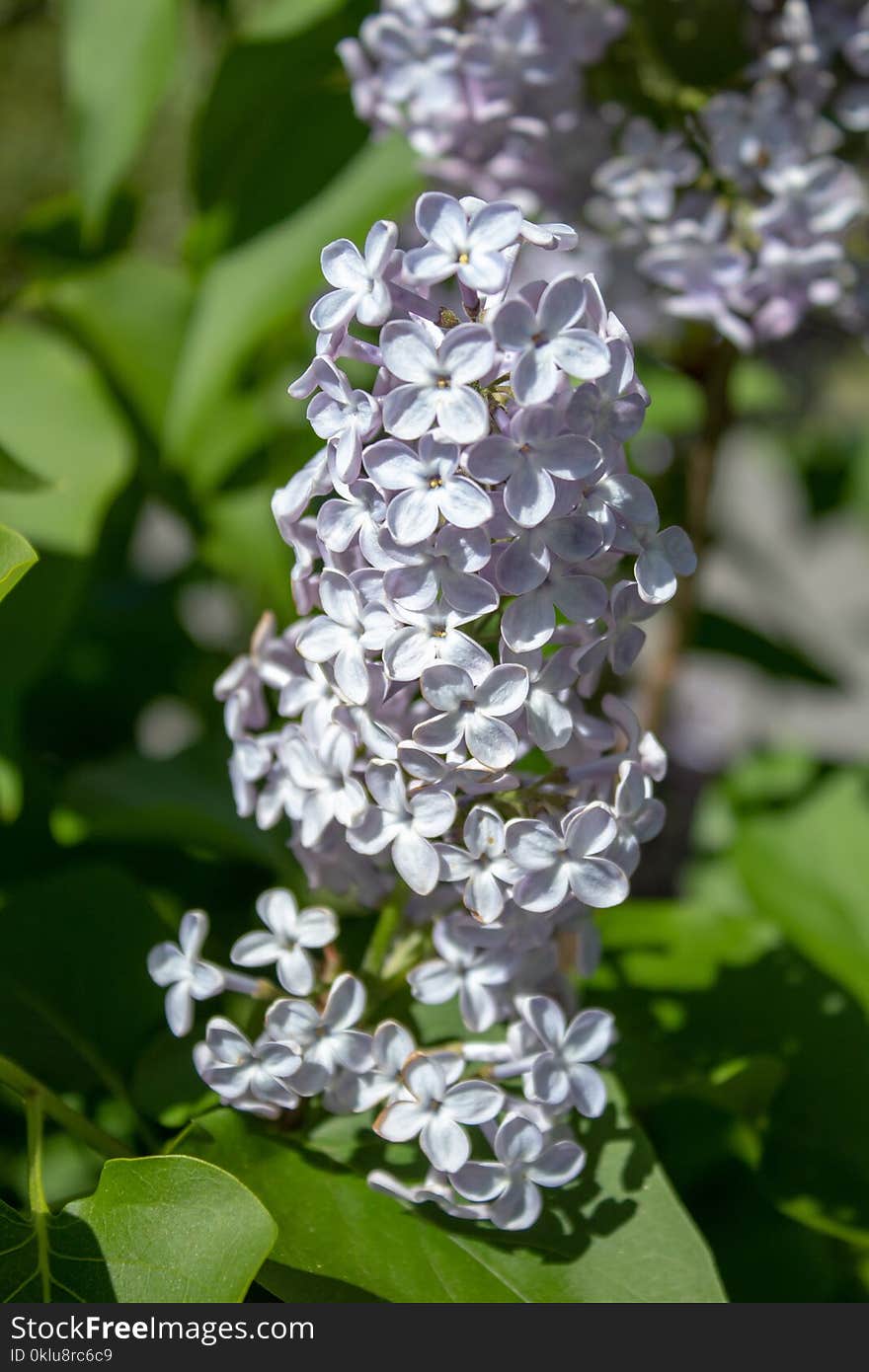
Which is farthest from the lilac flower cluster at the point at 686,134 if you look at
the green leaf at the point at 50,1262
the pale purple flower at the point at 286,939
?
the green leaf at the point at 50,1262

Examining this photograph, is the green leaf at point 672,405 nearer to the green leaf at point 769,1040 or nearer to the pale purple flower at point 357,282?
the green leaf at point 769,1040

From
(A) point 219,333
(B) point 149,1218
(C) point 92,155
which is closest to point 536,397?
(B) point 149,1218

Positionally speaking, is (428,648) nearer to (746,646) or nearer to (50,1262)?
(50,1262)

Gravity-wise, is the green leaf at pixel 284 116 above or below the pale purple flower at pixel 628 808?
above

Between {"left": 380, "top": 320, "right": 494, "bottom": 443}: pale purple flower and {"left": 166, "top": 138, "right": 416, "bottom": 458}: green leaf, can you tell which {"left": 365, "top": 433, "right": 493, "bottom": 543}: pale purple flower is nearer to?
{"left": 380, "top": 320, "right": 494, "bottom": 443}: pale purple flower

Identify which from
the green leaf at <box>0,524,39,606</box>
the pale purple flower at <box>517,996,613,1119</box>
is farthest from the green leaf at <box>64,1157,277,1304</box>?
the green leaf at <box>0,524,39,606</box>

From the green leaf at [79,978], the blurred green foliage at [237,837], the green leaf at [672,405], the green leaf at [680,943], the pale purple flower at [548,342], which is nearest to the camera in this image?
the pale purple flower at [548,342]
